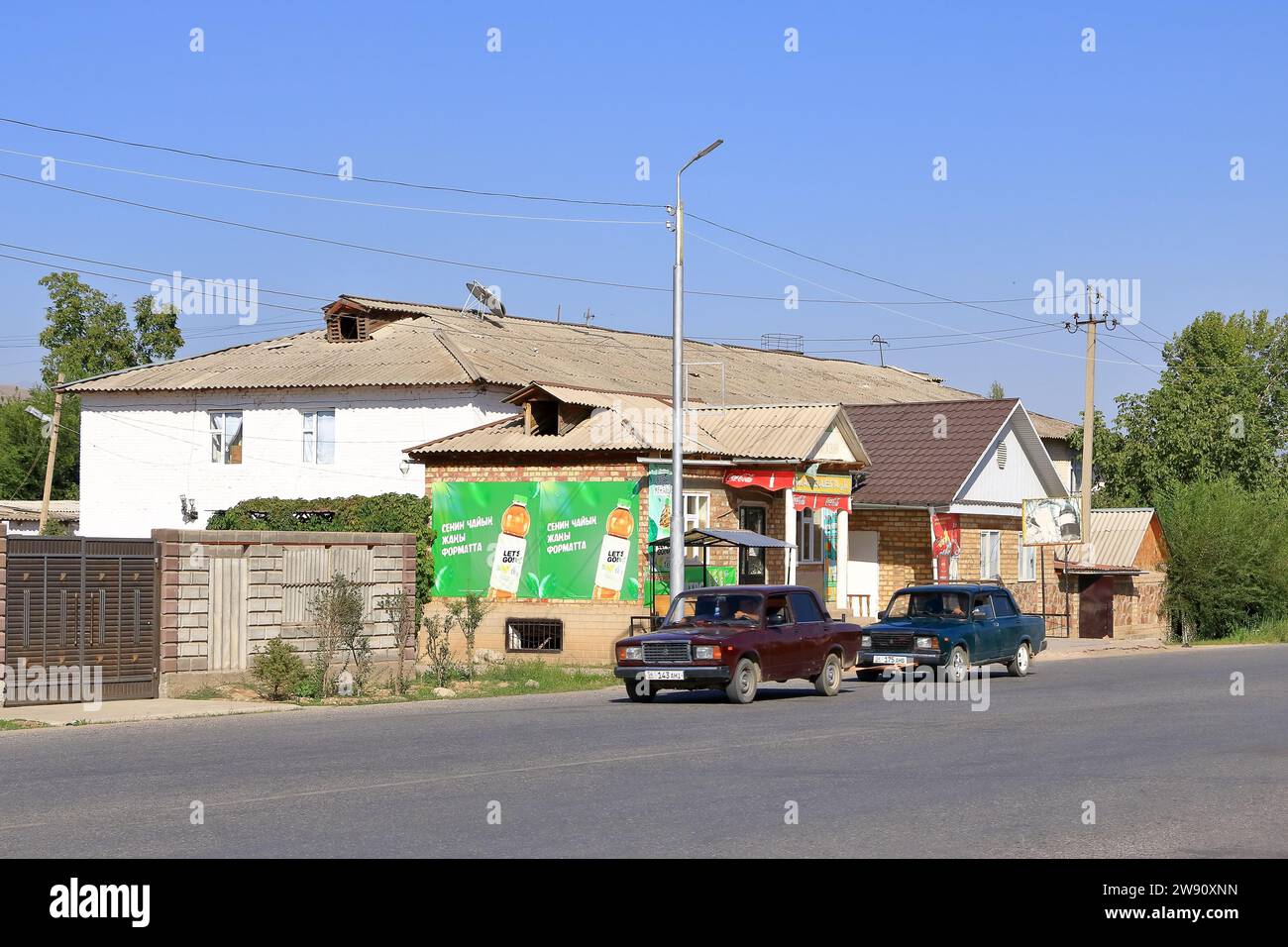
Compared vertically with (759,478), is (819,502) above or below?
below

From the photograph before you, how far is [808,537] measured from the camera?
127ft

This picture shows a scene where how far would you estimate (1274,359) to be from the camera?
83438 mm

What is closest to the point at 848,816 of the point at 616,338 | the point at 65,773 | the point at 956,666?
the point at 65,773

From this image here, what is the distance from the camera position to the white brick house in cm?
4456

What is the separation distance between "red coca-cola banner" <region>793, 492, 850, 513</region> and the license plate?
1443 cm

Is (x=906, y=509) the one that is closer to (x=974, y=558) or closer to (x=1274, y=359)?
(x=974, y=558)

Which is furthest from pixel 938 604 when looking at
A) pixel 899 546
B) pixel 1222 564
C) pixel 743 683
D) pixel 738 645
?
pixel 1222 564

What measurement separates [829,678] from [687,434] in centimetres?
1154

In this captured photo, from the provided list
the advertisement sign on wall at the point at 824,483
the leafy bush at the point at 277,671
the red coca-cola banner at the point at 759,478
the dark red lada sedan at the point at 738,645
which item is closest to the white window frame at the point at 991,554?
the advertisement sign on wall at the point at 824,483

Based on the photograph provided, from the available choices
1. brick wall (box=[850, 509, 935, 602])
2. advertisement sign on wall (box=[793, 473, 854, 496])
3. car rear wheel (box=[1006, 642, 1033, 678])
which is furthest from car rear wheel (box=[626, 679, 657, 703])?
brick wall (box=[850, 509, 935, 602])

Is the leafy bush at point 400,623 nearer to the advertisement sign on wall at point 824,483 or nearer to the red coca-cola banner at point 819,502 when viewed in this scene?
the advertisement sign on wall at point 824,483

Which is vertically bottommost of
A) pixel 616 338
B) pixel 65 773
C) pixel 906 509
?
pixel 65 773

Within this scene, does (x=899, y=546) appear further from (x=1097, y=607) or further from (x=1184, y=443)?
(x=1184, y=443)
